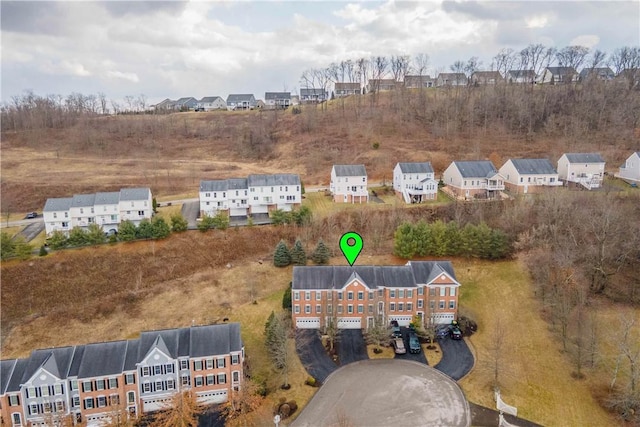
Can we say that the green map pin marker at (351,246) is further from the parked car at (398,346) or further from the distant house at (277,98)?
the distant house at (277,98)

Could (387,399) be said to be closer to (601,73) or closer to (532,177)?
(532,177)

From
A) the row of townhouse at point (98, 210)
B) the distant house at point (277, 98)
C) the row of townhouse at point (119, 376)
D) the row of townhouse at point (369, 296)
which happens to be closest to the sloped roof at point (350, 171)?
the row of townhouse at point (369, 296)

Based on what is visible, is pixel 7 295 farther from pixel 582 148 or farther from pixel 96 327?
pixel 582 148

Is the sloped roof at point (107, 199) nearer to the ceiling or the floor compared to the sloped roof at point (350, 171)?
nearer to the floor

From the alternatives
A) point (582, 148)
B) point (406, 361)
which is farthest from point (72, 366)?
point (582, 148)

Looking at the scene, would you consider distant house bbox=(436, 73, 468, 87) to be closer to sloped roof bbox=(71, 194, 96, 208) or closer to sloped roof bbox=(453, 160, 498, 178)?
sloped roof bbox=(453, 160, 498, 178)

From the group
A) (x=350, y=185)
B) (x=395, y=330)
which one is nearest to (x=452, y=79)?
(x=350, y=185)
